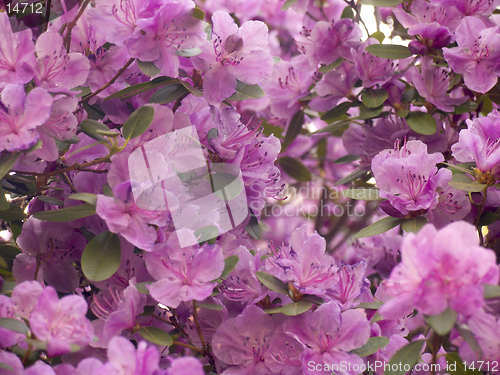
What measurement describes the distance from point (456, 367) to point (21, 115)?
0.94 meters

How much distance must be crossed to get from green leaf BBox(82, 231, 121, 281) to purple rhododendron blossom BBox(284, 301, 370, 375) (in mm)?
378

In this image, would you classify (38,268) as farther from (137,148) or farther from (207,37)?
(207,37)

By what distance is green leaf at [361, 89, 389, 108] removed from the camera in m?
1.41

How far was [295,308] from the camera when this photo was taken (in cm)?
99

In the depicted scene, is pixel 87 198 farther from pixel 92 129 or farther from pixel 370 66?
pixel 370 66

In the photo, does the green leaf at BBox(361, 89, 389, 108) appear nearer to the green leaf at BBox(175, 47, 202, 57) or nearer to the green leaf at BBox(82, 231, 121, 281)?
the green leaf at BBox(175, 47, 202, 57)

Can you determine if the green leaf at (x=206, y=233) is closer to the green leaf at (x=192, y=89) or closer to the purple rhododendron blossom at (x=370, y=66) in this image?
the green leaf at (x=192, y=89)

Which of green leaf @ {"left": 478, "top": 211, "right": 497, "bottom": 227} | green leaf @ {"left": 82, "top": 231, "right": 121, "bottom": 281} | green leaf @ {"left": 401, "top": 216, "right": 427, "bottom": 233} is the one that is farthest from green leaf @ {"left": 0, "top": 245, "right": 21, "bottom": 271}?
green leaf @ {"left": 478, "top": 211, "right": 497, "bottom": 227}

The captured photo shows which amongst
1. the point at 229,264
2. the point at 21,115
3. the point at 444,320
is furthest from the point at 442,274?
the point at 21,115

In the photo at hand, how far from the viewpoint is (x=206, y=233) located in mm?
1028

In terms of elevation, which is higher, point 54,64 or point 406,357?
point 54,64

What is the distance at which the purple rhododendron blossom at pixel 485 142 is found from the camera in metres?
1.12

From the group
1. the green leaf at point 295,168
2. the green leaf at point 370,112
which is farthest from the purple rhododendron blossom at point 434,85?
Result: the green leaf at point 295,168

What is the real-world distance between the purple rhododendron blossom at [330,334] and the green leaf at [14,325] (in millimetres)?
490
